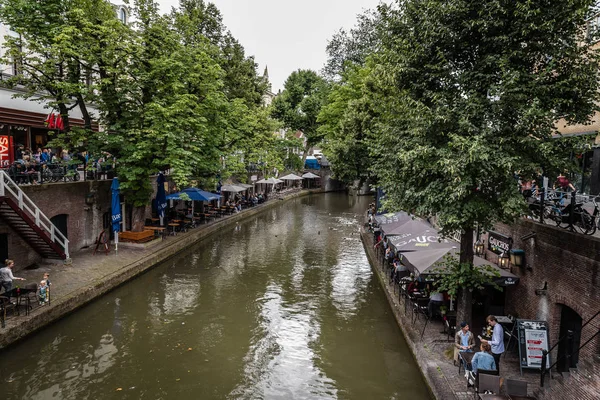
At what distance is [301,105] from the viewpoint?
66.9 metres

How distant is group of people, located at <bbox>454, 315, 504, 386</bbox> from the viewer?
9062 millimetres

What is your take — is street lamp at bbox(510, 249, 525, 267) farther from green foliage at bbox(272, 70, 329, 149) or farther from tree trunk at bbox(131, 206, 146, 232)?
green foliage at bbox(272, 70, 329, 149)

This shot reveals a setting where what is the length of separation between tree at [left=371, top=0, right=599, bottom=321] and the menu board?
6.47 feet

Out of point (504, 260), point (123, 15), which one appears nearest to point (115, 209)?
A: point (504, 260)

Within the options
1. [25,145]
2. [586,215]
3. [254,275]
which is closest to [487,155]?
[586,215]

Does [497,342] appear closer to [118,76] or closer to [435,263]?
[435,263]

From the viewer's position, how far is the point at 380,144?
11938 mm

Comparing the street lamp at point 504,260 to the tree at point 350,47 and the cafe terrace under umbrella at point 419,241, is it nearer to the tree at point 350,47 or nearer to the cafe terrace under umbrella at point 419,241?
the cafe terrace under umbrella at point 419,241

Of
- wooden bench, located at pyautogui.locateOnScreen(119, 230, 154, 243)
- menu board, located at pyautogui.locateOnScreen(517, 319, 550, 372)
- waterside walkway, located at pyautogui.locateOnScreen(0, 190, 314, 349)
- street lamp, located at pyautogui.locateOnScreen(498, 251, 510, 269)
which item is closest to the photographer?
menu board, located at pyautogui.locateOnScreen(517, 319, 550, 372)

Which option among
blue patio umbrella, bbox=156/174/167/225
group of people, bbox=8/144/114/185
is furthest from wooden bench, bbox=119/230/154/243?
group of people, bbox=8/144/114/185

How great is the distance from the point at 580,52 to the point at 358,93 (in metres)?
32.8

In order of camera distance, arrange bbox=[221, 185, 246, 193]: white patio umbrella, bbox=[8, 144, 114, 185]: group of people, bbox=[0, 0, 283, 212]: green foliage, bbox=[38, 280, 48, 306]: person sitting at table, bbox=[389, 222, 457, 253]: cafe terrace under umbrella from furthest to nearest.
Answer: bbox=[221, 185, 246, 193]: white patio umbrella < bbox=[0, 0, 283, 212]: green foliage < bbox=[8, 144, 114, 185]: group of people < bbox=[389, 222, 457, 253]: cafe terrace under umbrella < bbox=[38, 280, 48, 306]: person sitting at table

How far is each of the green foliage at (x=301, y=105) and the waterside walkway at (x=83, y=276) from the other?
4437cm

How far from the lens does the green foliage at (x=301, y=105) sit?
217ft
